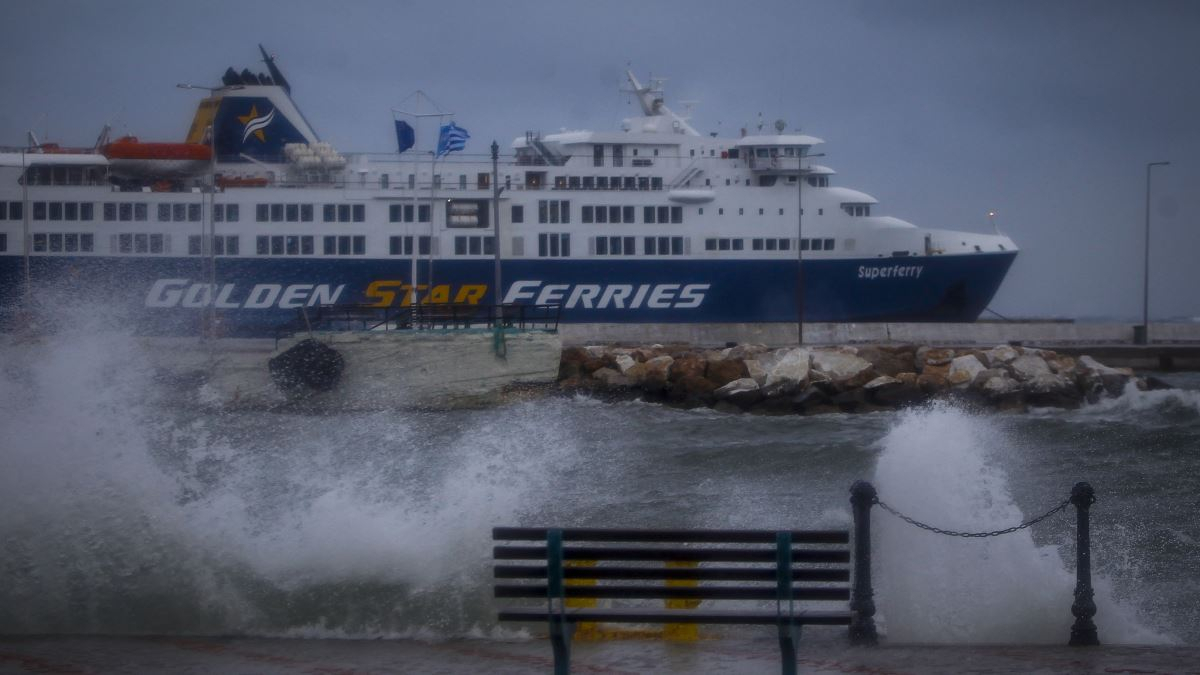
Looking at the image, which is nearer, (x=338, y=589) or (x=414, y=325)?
(x=338, y=589)

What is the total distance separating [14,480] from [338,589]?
293cm

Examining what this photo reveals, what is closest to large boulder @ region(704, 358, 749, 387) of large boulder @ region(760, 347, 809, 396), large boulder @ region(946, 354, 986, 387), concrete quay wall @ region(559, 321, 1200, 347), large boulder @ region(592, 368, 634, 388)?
large boulder @ region(760, 347, 809, 396)

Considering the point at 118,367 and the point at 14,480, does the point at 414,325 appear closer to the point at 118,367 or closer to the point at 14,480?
the point at 118,367

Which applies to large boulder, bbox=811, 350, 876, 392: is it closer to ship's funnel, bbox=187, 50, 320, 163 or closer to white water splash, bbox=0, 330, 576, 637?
white water splash, bbox=0, 330, 576, 637

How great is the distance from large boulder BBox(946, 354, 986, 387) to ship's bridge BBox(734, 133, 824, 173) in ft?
58.7

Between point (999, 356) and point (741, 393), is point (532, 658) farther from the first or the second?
point (999, 356)

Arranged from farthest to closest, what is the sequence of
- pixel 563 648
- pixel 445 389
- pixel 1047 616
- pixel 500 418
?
pixel 445 389 → pixel 500 418 → pixel 1047 616 → pixel 563 648

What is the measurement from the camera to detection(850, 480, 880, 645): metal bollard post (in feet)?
24.5

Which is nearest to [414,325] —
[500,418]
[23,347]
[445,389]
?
[445,389]

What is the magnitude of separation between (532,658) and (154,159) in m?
43.7

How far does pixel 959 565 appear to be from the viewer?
9.35 meters

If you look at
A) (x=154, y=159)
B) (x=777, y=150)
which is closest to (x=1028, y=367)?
(x=777, y=150)

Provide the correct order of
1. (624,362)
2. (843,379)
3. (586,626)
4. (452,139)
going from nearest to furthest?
(586,626), (843,379), (624,362), (452,139)

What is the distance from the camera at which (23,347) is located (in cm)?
2109
